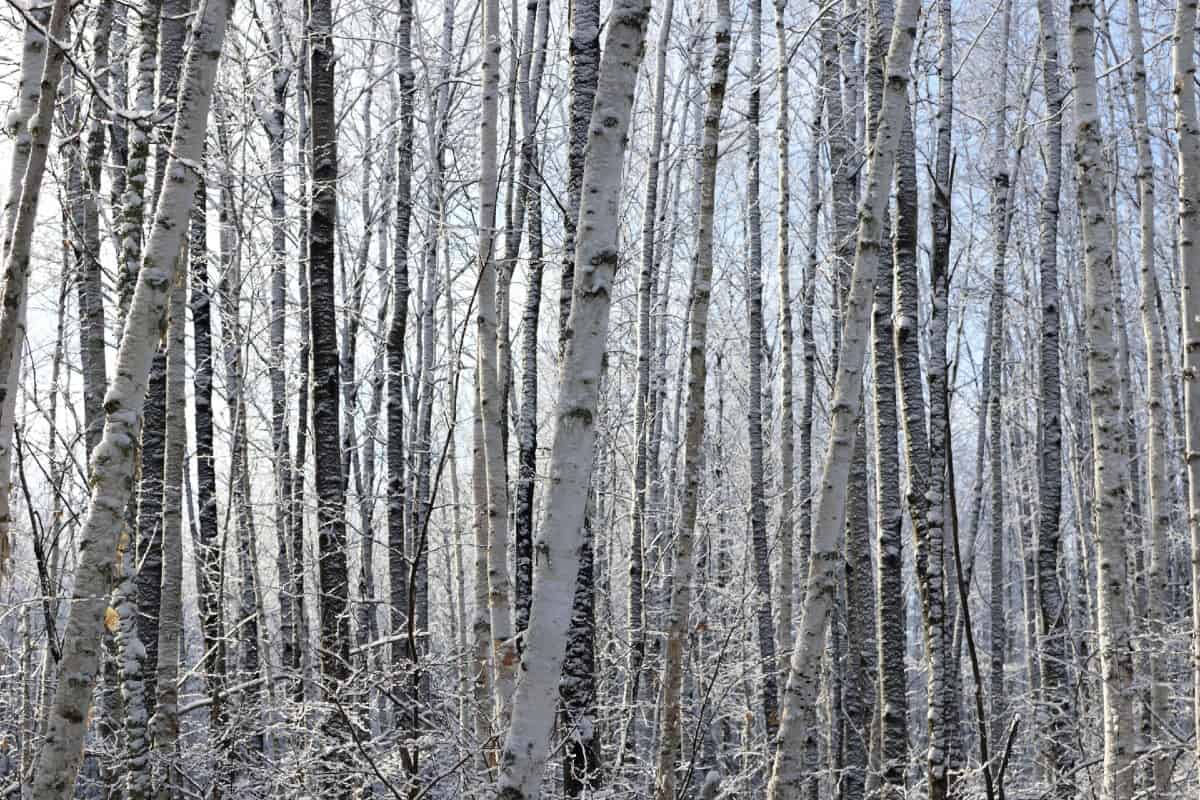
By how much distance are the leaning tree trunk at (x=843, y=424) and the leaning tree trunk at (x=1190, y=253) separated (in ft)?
7.25

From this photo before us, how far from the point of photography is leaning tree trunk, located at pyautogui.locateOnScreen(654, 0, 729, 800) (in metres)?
6.10

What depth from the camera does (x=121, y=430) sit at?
3439mm

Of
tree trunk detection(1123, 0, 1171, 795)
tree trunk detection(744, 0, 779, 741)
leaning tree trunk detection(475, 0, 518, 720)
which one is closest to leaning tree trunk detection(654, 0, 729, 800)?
leaning tree trunk detection(475, 0, 518, 720)

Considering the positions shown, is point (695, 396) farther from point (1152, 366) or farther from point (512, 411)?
point (512, 411)

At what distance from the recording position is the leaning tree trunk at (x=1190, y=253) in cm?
546

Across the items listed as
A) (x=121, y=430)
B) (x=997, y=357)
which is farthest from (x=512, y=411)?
(x=121, y=430)

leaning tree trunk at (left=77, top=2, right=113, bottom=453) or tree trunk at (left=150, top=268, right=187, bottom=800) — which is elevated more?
leaning tree trunk at (left=77, top=2, right=113, bottom=453)

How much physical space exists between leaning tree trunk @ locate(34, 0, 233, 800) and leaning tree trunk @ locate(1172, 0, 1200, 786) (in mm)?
5310

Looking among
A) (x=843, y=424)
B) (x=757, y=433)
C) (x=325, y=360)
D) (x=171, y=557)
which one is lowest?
(x=171, y=557)

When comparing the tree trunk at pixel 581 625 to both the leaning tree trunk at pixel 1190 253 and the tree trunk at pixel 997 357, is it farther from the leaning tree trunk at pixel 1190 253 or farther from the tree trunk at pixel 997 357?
the tree trunk at pixel 997 357

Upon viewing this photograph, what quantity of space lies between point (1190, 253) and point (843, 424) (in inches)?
109

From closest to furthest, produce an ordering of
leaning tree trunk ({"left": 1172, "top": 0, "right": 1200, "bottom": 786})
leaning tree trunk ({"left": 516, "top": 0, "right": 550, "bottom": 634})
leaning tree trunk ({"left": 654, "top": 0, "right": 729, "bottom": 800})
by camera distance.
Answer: leaning tree trunk ({"left": 1172, "top": 0, "right": 1200, "bottom": 786})
leaning tree trunk ({"left": 654, "top": 0, "right": 729, "bottom": 800})
leaning tree trunk ({"left": 516, "top": 0, "right": 550, "bottom": 634})

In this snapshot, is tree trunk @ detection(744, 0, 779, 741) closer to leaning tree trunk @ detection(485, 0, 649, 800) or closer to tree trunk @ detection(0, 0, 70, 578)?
leaning tree trunk @ detection(485, 0, 649, 800)

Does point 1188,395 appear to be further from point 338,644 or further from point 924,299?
point 924,299
